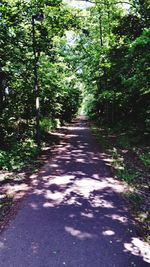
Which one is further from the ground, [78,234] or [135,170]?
[135,170]

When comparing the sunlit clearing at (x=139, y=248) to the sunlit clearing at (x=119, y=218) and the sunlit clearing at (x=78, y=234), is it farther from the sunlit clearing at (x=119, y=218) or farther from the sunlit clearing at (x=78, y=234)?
the sunlit clearing at (x=119, y=218)

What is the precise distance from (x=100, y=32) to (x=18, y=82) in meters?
14.9

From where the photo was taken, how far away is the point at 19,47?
14609mm

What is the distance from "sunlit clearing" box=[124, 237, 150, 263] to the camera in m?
5.34

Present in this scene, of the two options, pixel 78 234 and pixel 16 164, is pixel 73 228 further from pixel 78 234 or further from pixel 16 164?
pixel 16 164

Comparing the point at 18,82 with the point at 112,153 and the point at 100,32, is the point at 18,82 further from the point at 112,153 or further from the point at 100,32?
the point at 100,32

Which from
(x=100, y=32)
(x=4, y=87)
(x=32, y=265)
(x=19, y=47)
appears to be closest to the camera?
(x=32, y=265)

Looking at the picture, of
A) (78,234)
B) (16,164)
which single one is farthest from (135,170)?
(78,234)

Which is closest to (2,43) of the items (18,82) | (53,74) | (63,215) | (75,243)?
(18,82)

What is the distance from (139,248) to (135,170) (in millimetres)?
5917

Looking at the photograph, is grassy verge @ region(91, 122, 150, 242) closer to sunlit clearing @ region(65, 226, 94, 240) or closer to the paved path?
the paved path

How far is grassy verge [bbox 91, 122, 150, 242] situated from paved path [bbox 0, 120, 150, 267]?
1.05ft

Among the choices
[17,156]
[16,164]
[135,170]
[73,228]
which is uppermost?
[17,156]

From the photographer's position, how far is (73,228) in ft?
20.9
